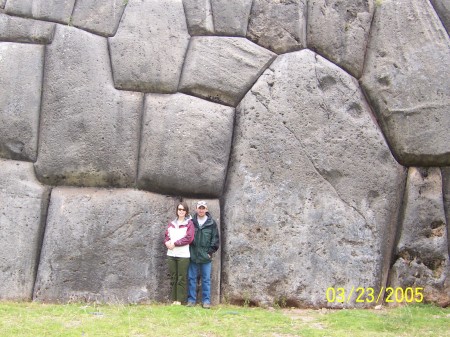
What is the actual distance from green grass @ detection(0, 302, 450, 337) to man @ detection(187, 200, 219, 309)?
0.84ft

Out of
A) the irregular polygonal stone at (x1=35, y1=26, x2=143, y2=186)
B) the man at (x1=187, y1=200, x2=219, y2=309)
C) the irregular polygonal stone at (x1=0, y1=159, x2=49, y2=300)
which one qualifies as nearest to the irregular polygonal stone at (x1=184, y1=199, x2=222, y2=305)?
the man at (x1=187, y1=200, x2=219, y2=309)

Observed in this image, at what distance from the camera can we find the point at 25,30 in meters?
6.89

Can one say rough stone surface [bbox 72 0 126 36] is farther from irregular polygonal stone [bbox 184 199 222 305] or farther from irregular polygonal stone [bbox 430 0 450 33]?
irregular polygonal stone [bbox 430 0 450 33]

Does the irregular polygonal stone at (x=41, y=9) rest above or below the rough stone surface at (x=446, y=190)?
above

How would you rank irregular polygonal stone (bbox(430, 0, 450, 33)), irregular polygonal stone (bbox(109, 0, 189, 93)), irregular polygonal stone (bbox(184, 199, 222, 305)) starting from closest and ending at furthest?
1. irregular polygonal stone (bbox(184, 199, 222, 305))
2. irregular polygonal stone (bbox(109, 0, 189, 93))
3. irregular polygonal stone (bbox(430, 0, 450, 33))

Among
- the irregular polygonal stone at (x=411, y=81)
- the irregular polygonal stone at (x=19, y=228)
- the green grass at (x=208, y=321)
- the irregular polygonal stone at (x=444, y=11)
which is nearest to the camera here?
the green grass at (x=208, y=321)

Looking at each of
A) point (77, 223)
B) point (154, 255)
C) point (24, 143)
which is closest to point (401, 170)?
point (154, 255)

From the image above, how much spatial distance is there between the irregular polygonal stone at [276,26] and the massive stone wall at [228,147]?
0.06 feet

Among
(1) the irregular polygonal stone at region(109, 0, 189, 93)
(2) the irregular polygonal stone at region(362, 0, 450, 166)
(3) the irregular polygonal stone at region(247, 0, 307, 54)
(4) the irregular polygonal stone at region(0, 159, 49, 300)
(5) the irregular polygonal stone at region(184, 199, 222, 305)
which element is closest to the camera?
(4) the irregular polygonal stone at region(0, 159, 49, 300)

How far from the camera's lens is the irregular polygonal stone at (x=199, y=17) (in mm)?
7004

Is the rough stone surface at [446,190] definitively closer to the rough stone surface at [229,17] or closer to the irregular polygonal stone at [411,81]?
the irregular polygonal stone at [411,81]

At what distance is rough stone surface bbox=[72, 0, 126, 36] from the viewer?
695cm

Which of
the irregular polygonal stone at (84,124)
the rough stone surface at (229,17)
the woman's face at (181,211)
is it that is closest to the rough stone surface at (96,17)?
the irregular polygonal stone at (84,124)

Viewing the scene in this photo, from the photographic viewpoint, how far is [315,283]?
6688 millimetres
